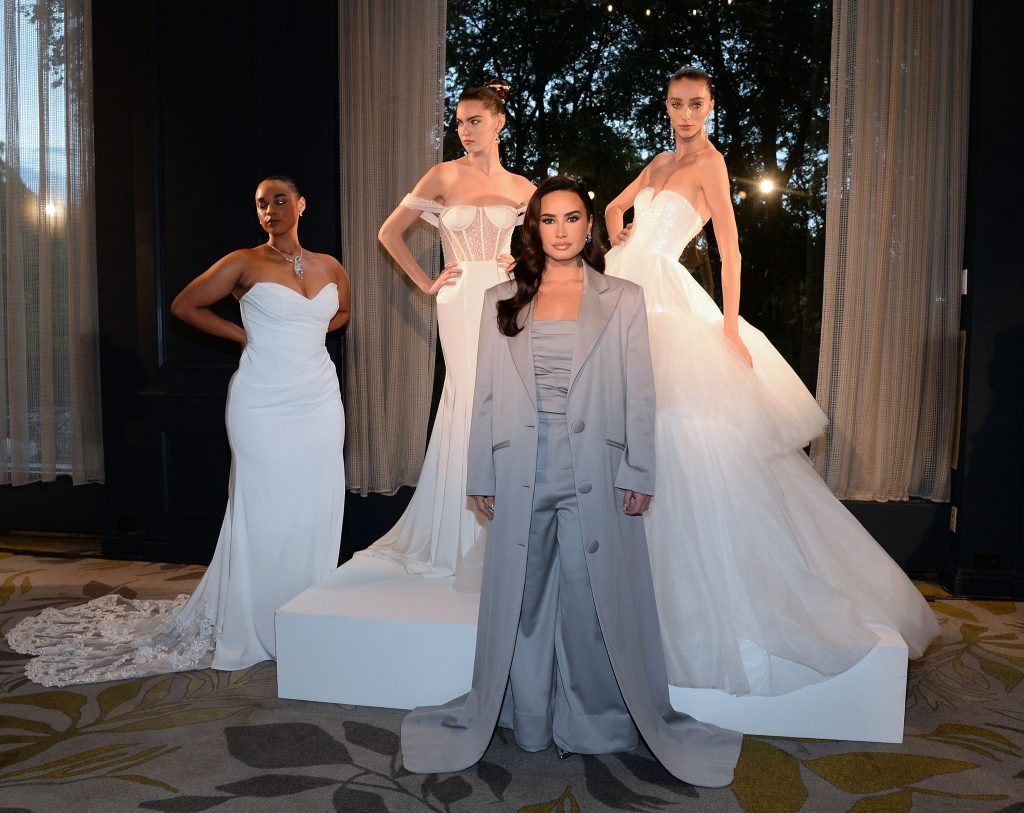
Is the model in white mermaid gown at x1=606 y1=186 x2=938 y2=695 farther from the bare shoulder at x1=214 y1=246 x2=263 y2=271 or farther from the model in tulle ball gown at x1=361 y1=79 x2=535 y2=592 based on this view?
the bare shoulder at x1=214 y1=246 x2=263 y2=271

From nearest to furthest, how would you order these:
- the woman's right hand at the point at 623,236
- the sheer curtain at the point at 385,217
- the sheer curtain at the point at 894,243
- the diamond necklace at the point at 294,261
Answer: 1. the woman's right hand at the point at 623,236
2. the diamond necklace at the point at 294,261
3. the sheer curtain at the point at 894,243
4. the sheer curtain at the point at 385,217

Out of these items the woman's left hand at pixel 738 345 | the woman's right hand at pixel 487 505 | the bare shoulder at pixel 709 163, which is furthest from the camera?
the bare shoulder at pixel 709 163

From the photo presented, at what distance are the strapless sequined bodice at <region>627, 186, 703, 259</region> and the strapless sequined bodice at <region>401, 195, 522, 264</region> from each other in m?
0.57

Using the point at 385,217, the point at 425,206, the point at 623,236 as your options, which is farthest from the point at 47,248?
the point at 623,236

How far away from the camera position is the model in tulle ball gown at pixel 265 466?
141 inches

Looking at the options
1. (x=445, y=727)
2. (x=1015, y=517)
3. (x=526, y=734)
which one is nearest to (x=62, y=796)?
(x=445, y=727)

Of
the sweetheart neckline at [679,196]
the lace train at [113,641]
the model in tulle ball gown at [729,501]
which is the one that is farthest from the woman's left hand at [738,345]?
the lace train at [113,641]

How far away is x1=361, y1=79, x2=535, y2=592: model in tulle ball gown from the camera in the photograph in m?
3.61

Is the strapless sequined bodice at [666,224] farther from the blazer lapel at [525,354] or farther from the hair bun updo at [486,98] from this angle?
the blazer lapel at [525,354]

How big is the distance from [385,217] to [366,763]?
3082 millimetres

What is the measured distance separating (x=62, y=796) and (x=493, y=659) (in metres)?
1.24

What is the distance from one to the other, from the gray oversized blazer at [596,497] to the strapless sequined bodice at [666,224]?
28.7 inches

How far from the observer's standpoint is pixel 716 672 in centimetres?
279

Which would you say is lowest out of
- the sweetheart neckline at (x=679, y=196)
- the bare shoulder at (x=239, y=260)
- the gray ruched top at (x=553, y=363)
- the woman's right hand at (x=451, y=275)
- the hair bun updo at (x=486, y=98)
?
the gray ruched top at (x=553, y=363)
